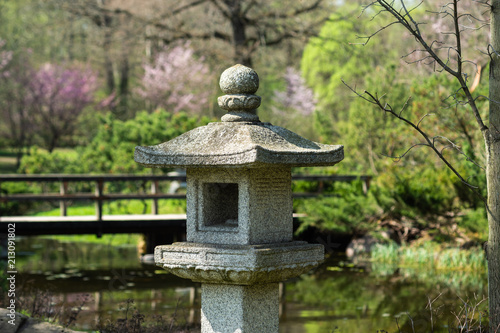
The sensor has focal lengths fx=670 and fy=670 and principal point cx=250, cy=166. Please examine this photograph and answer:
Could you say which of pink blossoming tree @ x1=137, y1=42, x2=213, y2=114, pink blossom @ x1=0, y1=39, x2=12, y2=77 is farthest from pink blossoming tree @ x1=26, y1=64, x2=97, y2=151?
pink blossoming tree @ x1=137, y1=42, x2=213, y2=114

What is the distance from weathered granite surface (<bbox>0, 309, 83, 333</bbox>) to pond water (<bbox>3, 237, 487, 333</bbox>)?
1389 mm

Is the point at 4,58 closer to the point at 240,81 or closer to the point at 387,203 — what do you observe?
the point at 387,203

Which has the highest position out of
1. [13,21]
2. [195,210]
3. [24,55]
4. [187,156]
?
[13,21]

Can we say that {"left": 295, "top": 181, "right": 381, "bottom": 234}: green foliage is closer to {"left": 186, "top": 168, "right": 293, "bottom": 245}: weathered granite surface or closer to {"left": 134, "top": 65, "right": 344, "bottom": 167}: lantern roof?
{"left": 186, "top": 168, "right": 293, "bottom": 245}: weathered granite surface

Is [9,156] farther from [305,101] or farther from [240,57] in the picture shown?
[240,57]

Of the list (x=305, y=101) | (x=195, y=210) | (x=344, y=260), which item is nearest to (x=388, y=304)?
(x=344, y=260)

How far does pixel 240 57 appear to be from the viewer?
55.1 feet

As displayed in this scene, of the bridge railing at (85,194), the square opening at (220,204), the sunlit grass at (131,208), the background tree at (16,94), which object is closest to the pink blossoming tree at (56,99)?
the background tree at (16,94)

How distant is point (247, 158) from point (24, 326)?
2.82m

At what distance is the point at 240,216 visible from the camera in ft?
15.6

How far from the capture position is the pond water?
8102 millimetres

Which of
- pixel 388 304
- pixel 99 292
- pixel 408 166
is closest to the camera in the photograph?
pixel 388 304

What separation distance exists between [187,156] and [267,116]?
78.8ft

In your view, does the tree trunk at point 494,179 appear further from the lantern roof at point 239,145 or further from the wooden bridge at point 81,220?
the wooden bridge at point 81,220
